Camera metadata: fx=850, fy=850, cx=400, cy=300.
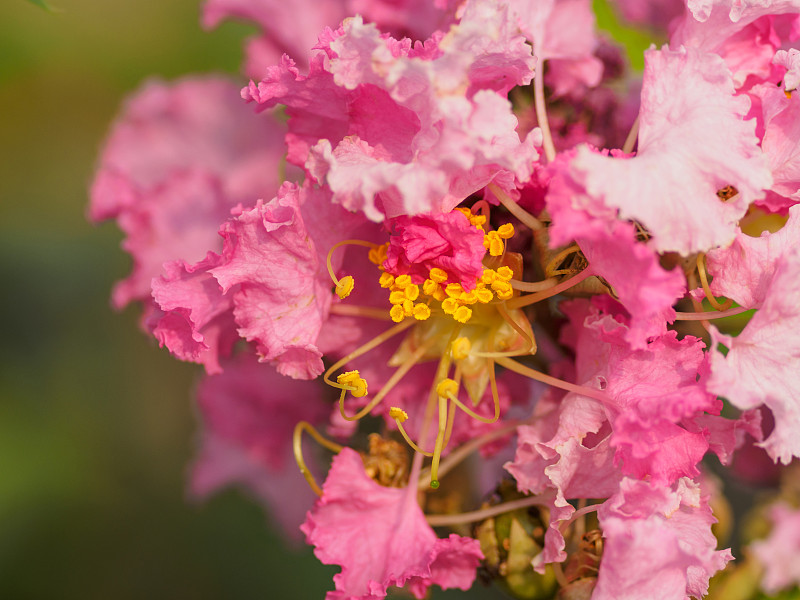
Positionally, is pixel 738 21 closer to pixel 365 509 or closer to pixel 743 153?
pixel 743 153

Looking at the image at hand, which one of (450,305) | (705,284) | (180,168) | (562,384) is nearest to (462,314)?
(450,305)

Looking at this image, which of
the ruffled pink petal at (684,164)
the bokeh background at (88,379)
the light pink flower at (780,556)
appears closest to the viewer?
the ruffled pink petal at (684,164)

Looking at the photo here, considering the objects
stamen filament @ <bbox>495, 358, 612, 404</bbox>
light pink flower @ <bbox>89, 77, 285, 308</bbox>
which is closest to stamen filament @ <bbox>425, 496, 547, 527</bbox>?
stamen filament @ <bbox>495, 358, 612, 404</bbox>

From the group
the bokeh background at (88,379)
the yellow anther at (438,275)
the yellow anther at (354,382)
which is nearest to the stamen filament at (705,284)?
the yellow anther at (438,275)

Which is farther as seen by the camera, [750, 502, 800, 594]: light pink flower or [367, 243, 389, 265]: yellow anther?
[750, 502, 800, 594]: light pink flower

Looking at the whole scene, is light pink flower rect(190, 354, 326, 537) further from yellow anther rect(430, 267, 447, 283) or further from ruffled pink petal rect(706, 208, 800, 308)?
ruffled pink petal rect(706, 208, 800, 308)

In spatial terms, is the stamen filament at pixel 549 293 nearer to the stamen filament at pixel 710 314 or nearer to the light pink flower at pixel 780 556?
the stamen filament at pixel 710 314

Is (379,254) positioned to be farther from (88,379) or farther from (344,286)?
(88,379)
